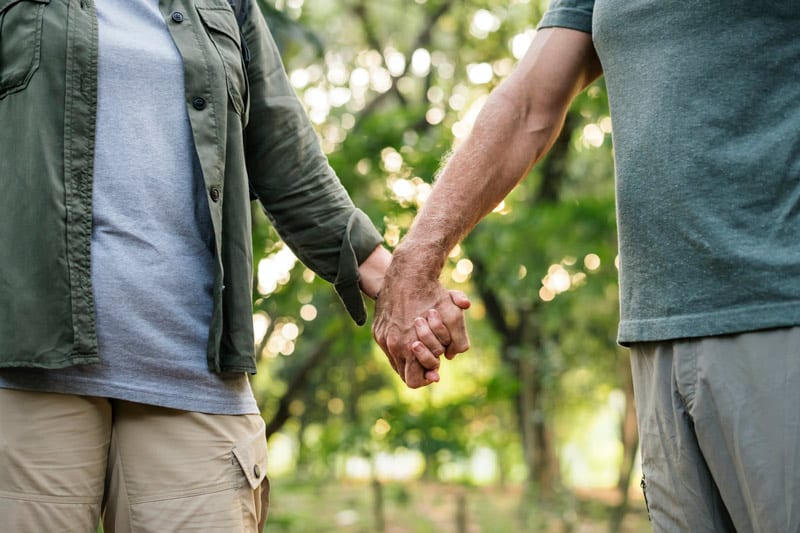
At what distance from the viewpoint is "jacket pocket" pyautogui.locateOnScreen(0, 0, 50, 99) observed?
1905 mm

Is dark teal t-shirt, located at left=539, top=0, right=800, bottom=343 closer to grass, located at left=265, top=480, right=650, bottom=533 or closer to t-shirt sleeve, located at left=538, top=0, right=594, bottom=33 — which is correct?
t-shirt sleeve, located at left=538, top=0, right=594, bottom=33

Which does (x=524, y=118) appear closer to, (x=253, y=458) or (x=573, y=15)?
(x=573, y=15)

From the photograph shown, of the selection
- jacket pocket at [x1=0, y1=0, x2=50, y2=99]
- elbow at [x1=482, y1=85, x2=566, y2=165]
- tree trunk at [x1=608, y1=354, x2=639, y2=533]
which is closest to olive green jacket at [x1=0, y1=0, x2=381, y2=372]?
jacket pocket at [x1=0, y1=0, x2=50, y2=99]

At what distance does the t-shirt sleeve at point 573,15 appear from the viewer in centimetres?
229

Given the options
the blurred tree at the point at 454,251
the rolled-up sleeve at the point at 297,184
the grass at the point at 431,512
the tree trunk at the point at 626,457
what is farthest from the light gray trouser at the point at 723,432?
the grass at the point at 431,512

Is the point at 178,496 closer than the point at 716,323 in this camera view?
No

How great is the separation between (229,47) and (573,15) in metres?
0.79

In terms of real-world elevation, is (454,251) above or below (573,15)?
below

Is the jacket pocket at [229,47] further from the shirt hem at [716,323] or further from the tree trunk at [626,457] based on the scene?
the tree trunk at [626,457]

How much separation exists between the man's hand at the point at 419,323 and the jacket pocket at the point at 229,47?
570mm

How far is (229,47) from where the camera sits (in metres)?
2.19

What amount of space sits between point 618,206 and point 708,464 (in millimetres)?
548

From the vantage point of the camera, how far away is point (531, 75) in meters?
2.41

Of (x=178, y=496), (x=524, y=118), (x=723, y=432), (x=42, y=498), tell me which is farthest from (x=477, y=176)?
(x=42, y=498)
